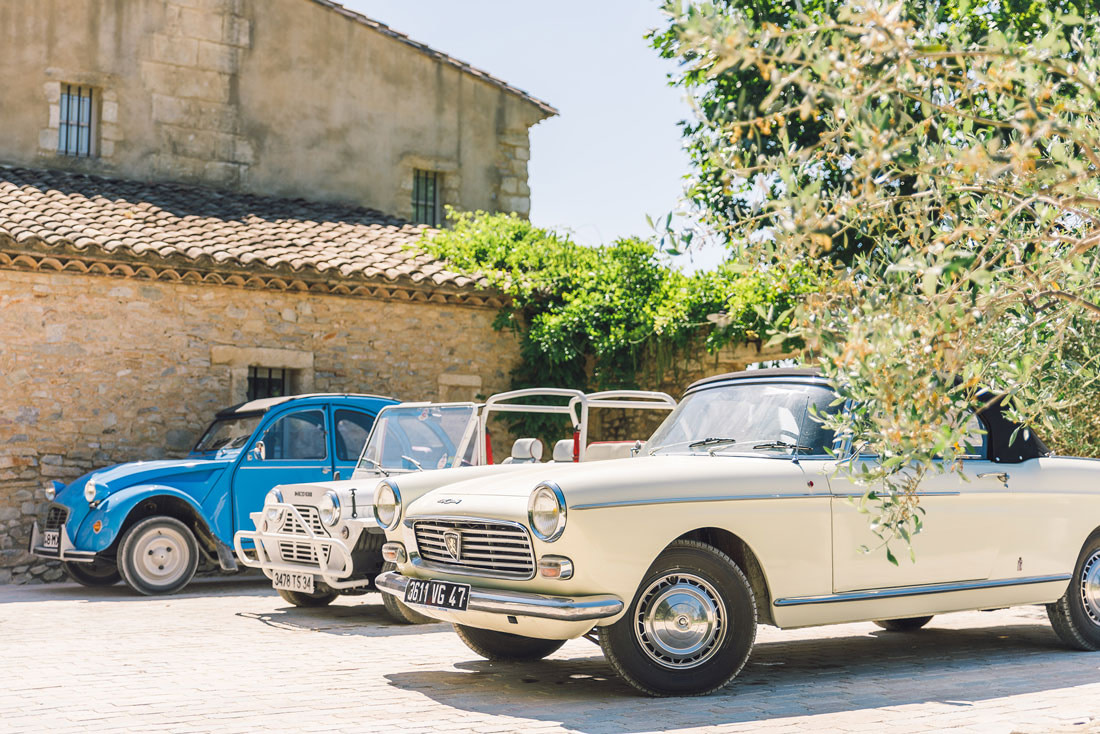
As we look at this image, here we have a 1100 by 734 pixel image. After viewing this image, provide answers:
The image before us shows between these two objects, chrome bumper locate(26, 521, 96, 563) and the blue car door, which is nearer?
chrome bumper locate(26, 521, 96, 563)

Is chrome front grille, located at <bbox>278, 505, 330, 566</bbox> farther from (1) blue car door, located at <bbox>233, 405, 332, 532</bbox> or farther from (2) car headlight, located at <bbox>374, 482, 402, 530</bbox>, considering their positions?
(1) blue car door, located at <bbox>233, 405, 332, 532</bbox>

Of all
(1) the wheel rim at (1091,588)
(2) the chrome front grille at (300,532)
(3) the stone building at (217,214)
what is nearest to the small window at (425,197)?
(3) the stone building at (217,214)

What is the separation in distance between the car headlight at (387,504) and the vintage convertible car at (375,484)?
0.02 meters

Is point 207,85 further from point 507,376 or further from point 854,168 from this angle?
point 854,168

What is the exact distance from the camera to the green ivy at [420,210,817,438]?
1446 cm

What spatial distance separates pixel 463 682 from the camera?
241 inches

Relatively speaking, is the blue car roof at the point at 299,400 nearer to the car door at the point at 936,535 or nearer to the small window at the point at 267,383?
the small window at the point at 267,383

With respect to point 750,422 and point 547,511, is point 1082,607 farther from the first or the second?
point 547,511

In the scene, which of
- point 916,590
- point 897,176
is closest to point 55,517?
point 916,590

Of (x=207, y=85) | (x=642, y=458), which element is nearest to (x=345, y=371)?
(x=207, y=85)

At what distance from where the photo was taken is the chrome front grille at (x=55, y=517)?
10.8 metres

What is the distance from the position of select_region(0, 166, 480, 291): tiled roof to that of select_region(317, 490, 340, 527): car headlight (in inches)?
228

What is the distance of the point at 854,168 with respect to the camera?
3.78m

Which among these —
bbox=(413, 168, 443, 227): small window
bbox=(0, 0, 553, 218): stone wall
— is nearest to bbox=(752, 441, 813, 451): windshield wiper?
bbox=(0, 0, 553, 218): stone wall
